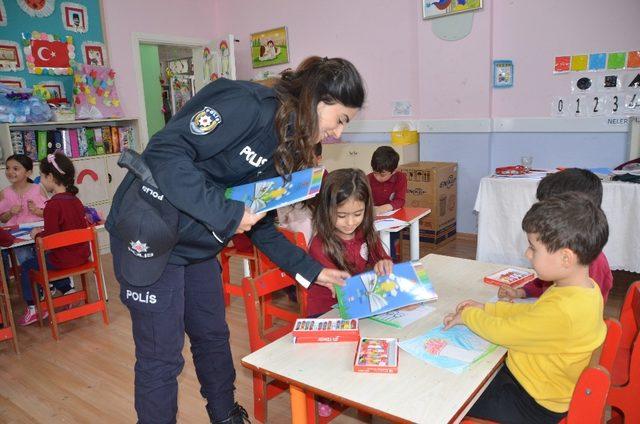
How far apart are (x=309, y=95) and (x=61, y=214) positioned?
8.11 feet

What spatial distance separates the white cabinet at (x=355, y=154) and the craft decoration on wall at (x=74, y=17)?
9.09ft

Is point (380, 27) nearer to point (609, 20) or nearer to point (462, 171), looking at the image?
point (462, 171)

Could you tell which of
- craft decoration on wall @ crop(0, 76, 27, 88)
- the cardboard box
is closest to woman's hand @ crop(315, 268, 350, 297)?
the cardboard box

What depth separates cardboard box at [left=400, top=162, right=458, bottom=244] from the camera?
443 centimetres

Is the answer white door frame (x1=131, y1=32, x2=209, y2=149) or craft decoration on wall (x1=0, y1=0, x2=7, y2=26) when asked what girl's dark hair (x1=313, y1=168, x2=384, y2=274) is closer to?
white door frame (x1=131, y1=32, x2=209, y2=149)

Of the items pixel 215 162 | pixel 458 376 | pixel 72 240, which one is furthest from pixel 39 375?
pixel 458 376

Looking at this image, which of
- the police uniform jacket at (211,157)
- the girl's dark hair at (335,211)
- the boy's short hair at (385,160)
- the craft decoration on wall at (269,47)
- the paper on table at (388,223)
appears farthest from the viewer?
the craft decoration on wall at (269,47)

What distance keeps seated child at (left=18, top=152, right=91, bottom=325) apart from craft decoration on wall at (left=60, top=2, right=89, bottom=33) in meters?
2.32

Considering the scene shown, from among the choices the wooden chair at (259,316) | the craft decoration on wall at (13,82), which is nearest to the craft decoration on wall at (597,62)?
the wooden chair at (259,316)

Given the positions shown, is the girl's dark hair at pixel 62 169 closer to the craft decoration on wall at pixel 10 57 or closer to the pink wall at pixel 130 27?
the craft decoration on wall at pixel 10 57

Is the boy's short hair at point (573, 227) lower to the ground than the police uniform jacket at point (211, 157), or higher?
lower

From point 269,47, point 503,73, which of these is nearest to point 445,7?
point 503,73

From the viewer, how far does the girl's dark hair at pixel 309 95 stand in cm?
120

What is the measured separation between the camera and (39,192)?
3783 millimetres
